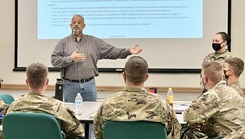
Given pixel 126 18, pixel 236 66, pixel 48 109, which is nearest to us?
pixel 48 109

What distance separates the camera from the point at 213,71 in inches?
102

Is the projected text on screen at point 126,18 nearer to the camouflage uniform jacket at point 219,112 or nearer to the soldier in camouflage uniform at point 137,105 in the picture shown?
the camouflage uniform jacket at point 219,112

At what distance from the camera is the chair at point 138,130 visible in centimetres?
216

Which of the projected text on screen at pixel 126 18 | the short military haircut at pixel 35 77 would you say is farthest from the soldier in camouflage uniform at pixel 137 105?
the projected text on screen at pixel 126 18

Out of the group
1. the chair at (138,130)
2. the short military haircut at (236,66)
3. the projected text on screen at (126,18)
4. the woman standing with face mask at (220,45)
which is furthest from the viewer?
the projected text on screen at (126,18)

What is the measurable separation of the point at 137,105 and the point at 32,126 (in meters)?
0.70

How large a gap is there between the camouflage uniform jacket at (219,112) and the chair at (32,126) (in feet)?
3.11

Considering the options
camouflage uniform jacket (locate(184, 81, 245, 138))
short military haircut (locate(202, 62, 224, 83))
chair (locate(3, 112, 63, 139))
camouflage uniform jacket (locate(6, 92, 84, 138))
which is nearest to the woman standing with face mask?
short military haircut (locate(202, 62, 224, 83))

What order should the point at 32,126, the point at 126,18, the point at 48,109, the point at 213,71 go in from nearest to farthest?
1. the point at 32,126
2. the point at 48,109
3. the point at 213,71
4. the point at 126,18

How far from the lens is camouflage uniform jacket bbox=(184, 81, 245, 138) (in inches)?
95.8

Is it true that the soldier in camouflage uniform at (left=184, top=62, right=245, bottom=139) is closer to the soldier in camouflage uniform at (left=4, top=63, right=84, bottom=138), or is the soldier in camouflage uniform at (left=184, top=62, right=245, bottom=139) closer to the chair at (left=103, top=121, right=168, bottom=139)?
the chair at (left=103, top=121, right=168, bottom=139)

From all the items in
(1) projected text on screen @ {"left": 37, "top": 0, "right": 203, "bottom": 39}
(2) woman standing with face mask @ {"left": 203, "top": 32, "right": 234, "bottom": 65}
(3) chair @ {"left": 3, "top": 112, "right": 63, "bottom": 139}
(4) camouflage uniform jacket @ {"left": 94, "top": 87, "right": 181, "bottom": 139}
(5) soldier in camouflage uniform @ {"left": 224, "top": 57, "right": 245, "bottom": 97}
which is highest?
(1) projected text on screen @ {"left": 37, "top": 0, "right": 203, "bottom": 39}

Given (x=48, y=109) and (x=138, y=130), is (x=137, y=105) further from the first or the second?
(x=48, y=109)

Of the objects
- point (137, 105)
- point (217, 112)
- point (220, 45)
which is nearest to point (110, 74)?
point (220, 45)
